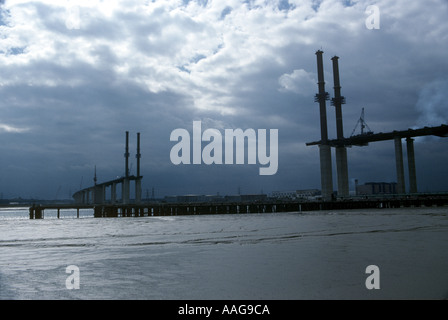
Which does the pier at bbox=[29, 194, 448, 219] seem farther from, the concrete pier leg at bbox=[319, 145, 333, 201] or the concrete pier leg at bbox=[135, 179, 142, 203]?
the concrete pier leg at bbox=[135, 179, 142, 203]

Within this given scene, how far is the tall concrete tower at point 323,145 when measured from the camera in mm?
121438

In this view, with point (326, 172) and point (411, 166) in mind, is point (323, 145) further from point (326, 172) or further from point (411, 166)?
point (411, 166)

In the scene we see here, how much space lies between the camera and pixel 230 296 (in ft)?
32.3

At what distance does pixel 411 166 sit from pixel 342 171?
21.6 m

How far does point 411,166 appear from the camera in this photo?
11100 cm

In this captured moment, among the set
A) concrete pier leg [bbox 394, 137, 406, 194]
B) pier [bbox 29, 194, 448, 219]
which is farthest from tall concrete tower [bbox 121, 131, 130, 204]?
concrete pier leg [bbox 394, 137, 406, 194]

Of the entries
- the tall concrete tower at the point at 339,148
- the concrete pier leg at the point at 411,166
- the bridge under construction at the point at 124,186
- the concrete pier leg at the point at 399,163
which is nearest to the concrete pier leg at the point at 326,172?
the tall concrete tower at the point at 339,148

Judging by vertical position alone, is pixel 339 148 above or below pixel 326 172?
above

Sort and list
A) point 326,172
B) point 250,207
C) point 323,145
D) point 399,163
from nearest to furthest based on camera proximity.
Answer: point 250,207 → point 399,163 → point 326,172 → point 323,145

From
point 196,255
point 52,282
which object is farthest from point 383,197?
point 52,282

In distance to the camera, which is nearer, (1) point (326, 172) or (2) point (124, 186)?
(1) point (326, 172)

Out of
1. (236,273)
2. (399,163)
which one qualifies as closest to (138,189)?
(399,163)
